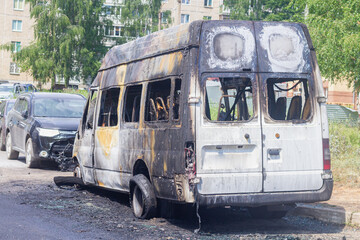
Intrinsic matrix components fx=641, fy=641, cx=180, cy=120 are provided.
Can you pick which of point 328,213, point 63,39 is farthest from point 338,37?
point 63,39

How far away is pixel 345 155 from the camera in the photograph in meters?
14.8

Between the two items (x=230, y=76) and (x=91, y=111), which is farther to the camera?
(x=91, y=111)

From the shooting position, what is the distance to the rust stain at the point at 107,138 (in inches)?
385

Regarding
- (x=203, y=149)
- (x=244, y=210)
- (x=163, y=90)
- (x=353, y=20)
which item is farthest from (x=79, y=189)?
(x=353, y=20)

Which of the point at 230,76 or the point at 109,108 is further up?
the point at 230,76

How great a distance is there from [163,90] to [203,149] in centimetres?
128

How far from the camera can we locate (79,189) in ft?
39.5

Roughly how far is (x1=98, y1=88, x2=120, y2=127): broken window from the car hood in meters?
4.77

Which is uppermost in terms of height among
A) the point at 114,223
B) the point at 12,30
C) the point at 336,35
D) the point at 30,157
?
the point at 12,30

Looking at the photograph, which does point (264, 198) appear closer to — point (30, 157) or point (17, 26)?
point (30, 157)

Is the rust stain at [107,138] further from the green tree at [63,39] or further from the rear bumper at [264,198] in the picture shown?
the green tree at [63,39]

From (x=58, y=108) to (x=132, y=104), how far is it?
752 cm

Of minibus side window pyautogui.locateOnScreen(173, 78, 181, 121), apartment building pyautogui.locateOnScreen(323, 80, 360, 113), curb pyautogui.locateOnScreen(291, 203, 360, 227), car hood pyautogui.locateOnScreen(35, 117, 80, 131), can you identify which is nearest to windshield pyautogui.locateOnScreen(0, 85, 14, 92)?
apartment building pyautogui.locateOnScreen(323, 80, 360, 113)

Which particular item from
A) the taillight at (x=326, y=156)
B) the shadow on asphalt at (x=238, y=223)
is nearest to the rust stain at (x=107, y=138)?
the shadow on asphalt at (x=238, y=223)
